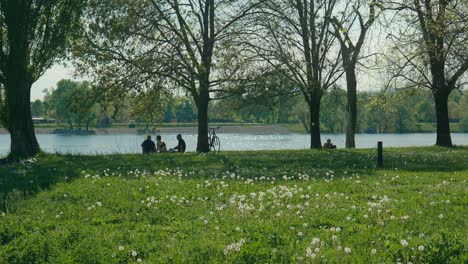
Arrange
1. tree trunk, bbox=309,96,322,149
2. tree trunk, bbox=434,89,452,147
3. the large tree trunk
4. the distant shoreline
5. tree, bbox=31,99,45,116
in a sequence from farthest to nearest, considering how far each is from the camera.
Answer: tree, bbox=31,99,45,116
the distant shoreline
the large tree trunk
tree trunk, bbox=309,96,322,149
tree trunk, bbox=434,89,452,147

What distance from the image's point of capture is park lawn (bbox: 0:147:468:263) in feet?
22.4

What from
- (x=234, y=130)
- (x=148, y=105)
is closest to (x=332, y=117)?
(x=234, y=130)

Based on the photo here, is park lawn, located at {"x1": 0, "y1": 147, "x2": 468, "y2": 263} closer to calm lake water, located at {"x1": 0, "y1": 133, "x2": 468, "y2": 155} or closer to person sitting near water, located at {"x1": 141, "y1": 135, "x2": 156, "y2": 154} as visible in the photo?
person sitting near water, located at {"x1": 141, "y1": 135, "x2": 156, "y2": 154}

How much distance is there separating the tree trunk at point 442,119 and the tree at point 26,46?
22099mm

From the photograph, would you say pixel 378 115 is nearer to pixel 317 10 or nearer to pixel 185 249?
pixel 317 10

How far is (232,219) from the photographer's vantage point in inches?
340

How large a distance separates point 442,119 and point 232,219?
27395mm

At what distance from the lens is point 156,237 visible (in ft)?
26.0

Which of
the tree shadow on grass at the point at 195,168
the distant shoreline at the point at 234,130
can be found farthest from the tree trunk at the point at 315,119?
the distant shoreline at the point at 234,130

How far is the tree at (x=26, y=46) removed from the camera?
2284 centimetres

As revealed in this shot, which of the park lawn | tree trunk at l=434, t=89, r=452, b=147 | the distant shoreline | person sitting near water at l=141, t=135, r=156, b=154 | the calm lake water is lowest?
the calm lake water

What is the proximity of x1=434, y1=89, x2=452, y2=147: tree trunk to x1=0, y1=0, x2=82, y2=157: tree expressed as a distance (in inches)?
870

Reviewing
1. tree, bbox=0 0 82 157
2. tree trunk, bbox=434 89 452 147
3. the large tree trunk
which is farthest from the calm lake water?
tree trunk, bbox=434 89 452 147

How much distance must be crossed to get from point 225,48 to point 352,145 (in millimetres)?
13732
